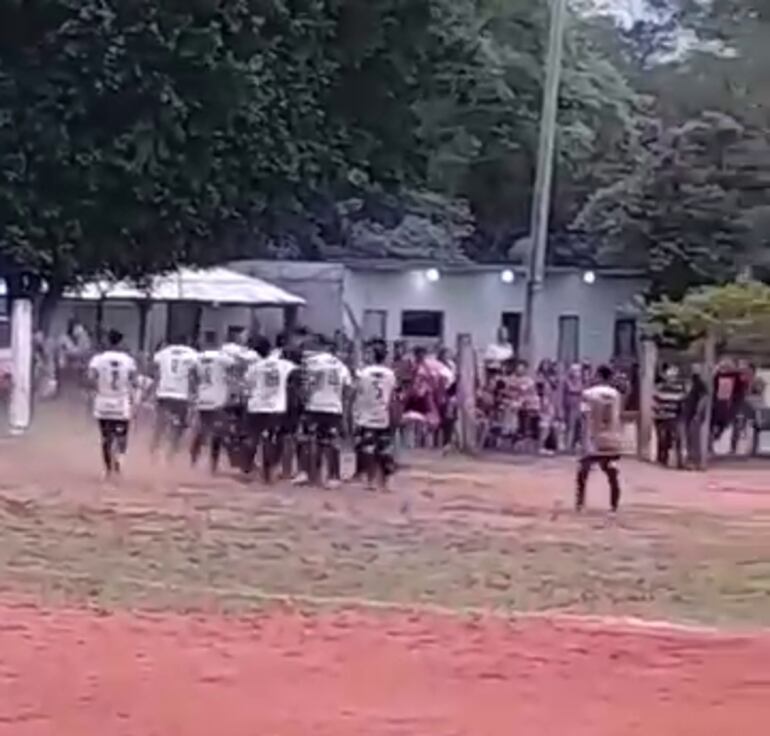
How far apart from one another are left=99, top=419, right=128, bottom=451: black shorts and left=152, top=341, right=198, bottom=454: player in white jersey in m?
1.58

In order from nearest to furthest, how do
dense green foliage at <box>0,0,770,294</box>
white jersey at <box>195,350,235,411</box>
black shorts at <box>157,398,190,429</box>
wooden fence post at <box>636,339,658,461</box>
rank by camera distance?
white jersey at <box>195,350,235,411</box> < black shorts at <box>157,398,190,429</box> < dense green foliage at <box>0,0,770,294</box> < wooden fence post at <box>636,339,658,461</box>

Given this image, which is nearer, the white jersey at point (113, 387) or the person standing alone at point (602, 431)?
the person standing alone at point (602, 431)

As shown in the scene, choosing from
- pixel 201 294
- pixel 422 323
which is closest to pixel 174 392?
pixel 201 294

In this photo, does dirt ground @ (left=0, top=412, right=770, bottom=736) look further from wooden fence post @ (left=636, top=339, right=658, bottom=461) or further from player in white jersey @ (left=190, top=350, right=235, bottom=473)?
wooden fence post @ (left=636, top=339, right=658, bottom=461)

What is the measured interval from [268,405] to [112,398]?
68.8 inches

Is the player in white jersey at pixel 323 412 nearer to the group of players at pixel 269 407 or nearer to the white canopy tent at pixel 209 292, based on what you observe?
the group of players at pixel 269 407

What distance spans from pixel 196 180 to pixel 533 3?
12150mm

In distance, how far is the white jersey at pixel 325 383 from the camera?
25438mm

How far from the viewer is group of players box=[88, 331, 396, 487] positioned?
25641 mm

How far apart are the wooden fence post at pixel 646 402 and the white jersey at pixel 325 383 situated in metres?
9.88

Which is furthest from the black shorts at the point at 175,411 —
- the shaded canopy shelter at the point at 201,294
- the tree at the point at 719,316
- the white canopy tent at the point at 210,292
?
the white canopy tent at the point at 210,292

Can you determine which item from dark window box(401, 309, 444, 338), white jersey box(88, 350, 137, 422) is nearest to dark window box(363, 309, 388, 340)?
dark window box(401, 309, 444, 338)

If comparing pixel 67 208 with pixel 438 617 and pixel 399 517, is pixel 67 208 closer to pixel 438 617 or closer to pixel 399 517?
pixel 399 517

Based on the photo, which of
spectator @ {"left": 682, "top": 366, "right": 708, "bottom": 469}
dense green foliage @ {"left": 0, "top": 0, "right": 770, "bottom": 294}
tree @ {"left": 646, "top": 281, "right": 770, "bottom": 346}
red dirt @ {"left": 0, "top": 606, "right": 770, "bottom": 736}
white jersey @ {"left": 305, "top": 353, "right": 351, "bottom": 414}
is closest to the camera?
red dirt @ {"left": 0, "top": 606, "right": 770, "bottom": 736}
